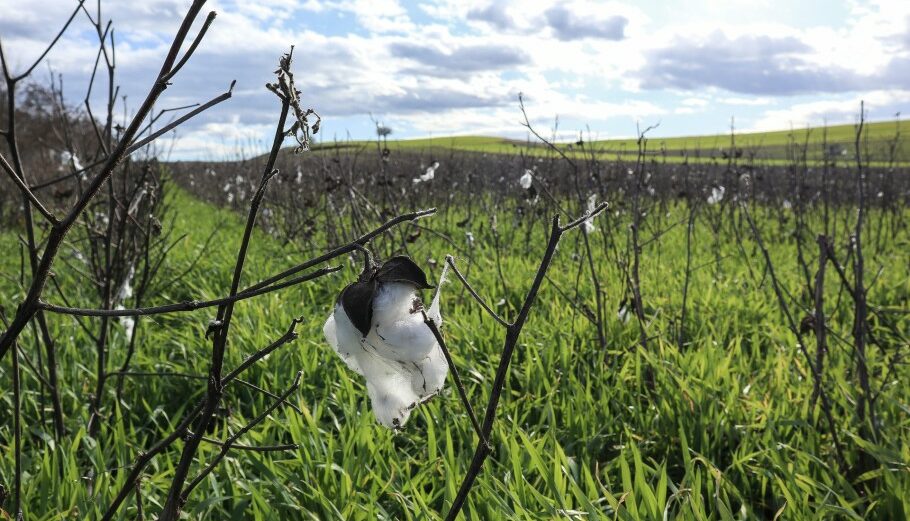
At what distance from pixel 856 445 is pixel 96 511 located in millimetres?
2299

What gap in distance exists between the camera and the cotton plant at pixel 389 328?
2.42ft

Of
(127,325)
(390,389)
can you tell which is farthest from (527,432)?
(127,325)

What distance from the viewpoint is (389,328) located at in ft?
2.46

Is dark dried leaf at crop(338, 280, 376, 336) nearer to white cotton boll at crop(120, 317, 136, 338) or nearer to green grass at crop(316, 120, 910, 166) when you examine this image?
green grass at crop(316, 120, 910, 166)

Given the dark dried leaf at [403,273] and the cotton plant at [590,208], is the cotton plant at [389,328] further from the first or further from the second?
the cotton plant at [590,208]

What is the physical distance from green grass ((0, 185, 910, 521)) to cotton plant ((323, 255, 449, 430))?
3.07 ft

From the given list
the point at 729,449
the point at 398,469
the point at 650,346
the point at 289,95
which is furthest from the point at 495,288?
the point at 289,95

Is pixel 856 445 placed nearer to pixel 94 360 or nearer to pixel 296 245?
pixel 94 360

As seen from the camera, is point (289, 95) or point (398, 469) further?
point (398, 469)

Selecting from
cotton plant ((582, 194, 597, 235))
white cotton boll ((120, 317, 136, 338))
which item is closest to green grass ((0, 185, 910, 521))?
white cotton boll ((120, 317, 136, 338))

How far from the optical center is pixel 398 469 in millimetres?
1963

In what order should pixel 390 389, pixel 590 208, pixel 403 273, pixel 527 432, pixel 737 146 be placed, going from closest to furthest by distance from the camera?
pixel 403 273 < pixel 390 389 < pixel 590 208 < pixel 527 432 < pixel 737 146

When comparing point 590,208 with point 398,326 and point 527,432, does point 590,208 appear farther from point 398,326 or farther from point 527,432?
point 398,326

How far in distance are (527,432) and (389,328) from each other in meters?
1.73
